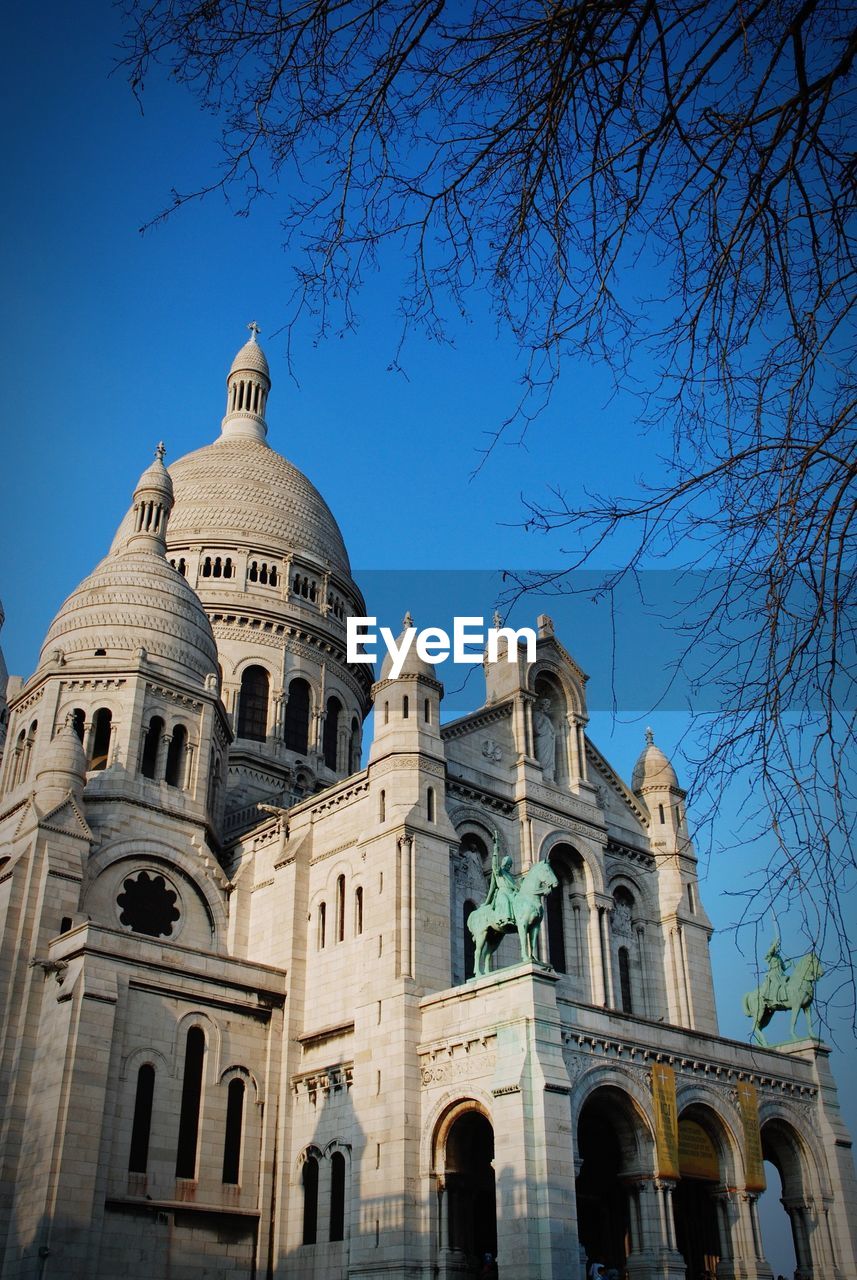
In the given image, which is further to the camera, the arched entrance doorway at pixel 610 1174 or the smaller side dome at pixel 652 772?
the smaller side dome at pixel 652 772

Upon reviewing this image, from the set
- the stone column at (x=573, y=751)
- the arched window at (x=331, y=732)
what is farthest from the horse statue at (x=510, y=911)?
the arched window at (x=331, y=732)

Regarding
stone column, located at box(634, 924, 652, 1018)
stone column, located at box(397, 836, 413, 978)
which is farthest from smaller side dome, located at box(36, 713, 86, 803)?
stone column, located at box(634, 924, 652, 1018)

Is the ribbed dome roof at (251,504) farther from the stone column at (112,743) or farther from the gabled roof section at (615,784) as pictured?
the gabled roof section at (615,784)

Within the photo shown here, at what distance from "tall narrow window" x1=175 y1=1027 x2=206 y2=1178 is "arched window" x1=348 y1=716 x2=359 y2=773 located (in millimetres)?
22726

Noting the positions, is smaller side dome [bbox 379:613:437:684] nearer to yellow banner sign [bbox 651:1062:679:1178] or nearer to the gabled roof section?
the gabled roof section

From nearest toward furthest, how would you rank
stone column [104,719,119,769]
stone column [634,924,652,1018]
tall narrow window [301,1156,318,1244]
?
tall narrow window [301,1156,318,1244] → stone column [104,719,119,769] → stone column [634,924,652,1018]

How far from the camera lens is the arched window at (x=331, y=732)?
2192 inches

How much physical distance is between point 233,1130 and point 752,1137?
14.2 meters

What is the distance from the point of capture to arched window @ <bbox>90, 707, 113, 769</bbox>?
135 ft

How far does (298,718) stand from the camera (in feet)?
181

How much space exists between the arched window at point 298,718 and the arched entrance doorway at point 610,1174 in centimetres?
2420

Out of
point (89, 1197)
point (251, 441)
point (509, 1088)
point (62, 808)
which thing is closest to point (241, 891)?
point (62, 808)

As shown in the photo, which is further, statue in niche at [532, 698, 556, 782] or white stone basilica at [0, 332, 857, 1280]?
statue in niche at [532, 698, 556, 782]

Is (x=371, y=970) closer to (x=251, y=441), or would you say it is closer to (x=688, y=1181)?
Answer: (x=688, y=1181)
